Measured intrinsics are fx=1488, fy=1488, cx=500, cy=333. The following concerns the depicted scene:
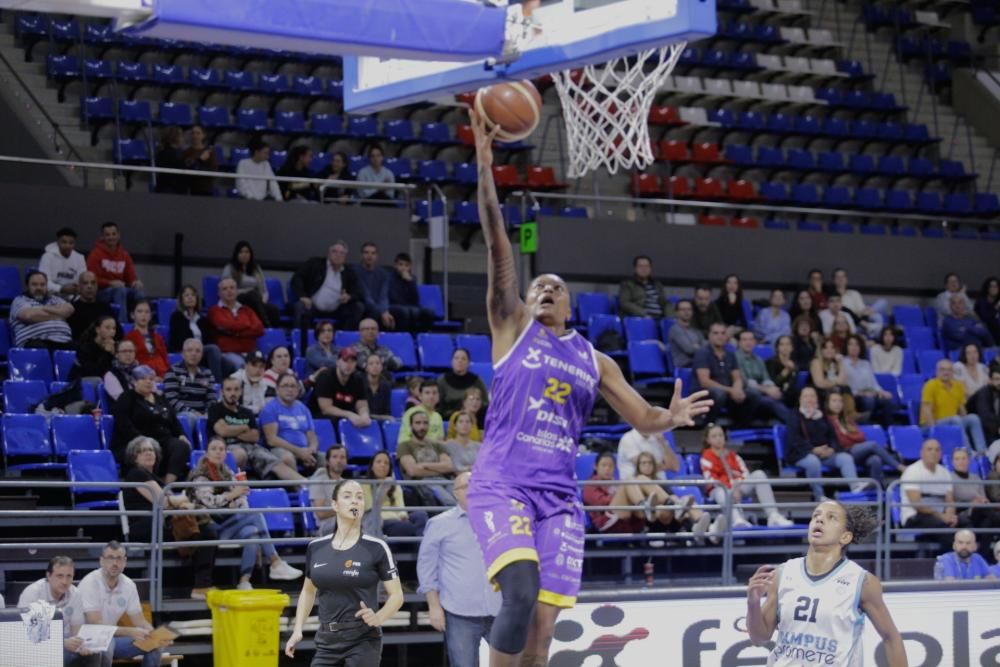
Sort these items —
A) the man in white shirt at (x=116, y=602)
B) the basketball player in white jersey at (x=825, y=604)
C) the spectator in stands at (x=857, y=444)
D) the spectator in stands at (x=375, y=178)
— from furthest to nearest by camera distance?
the spectator in stands at (x=375, y=178) < the spectator in stands at (x=857, y=444) < the man in white shirt at (x=116, y=602) < the basketball player in white jersey at (x=825, y=604)

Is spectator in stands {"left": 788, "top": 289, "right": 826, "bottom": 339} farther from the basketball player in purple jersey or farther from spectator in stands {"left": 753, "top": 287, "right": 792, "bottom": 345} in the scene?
the basketball player in purple jersey

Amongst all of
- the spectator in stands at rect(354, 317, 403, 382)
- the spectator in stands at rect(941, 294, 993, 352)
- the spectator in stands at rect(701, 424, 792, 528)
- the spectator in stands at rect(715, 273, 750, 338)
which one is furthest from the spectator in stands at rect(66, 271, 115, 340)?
the spectator in stands at rect(941, 294, 993, 352)

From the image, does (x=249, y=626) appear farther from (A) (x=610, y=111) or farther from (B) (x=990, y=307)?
(B) (x=990, y=307)

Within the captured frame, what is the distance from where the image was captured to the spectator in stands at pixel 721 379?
45.5 ft

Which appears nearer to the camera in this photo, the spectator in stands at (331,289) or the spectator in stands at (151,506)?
the spectator in stands at (151,506)

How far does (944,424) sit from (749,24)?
9.30 metres

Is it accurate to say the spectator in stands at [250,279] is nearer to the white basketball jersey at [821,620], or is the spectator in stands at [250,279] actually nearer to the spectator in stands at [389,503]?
the spectator in stands at [389,503]

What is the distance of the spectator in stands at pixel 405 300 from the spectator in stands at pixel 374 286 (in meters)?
0.10

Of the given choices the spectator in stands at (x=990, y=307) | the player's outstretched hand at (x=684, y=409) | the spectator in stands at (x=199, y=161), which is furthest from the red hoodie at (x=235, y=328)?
the spectator in stands at (x=990, y=307)

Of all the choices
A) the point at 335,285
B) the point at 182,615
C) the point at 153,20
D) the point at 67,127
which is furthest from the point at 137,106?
the point at 153,20

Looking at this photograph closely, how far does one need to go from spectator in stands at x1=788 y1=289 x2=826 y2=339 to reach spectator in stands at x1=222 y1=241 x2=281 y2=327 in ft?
18.0

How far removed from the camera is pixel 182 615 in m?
10.0

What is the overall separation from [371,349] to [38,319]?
111 inches

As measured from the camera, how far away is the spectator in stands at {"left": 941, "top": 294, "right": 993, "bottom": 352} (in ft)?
55.1
